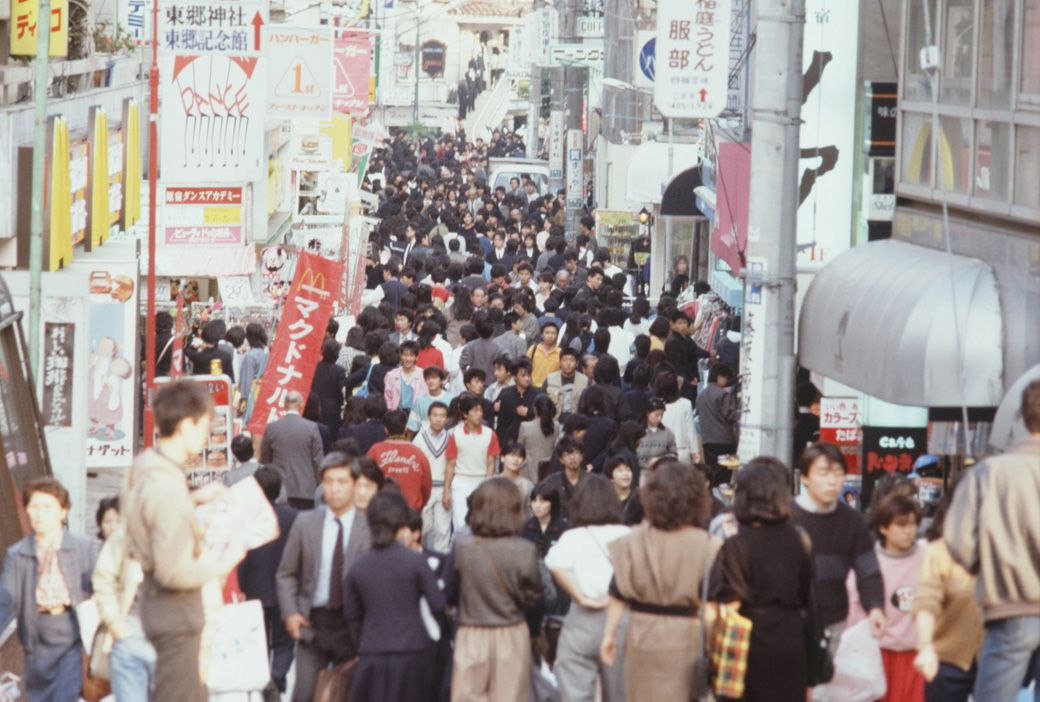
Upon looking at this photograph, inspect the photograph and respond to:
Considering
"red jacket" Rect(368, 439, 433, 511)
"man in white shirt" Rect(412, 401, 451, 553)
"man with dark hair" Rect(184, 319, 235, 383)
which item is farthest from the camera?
"man with dark hair" Rect(184, 319, 235, 383)

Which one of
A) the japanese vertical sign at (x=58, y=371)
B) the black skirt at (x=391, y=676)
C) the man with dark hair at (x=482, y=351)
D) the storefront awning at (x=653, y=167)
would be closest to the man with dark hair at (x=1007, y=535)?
the black skirt at (x=391, y=676)

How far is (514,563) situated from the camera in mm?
8484

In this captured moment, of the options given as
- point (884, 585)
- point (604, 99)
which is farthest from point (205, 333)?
point (604, 99)

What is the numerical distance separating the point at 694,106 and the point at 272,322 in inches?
268

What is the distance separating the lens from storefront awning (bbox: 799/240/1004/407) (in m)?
10.4

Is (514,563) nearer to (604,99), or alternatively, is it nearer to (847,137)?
(847,137)

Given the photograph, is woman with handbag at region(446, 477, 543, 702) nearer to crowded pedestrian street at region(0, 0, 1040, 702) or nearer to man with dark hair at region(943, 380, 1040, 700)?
crowded pedestrian street at region(0, 0, 1040, 702)

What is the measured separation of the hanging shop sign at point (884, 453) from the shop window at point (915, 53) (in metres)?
2.25

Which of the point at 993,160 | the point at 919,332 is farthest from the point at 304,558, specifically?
the point at 993,160

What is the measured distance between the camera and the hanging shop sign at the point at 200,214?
60.3 ft

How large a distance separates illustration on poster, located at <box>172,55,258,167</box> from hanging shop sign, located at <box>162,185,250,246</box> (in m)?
0.55

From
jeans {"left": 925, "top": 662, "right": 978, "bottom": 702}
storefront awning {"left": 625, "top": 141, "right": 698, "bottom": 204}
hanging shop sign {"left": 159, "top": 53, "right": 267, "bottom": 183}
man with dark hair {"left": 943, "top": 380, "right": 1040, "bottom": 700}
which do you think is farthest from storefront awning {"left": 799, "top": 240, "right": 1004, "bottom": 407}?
storefront awning {"left": 625, "top": 141, "right": 698, "bottom": 204}

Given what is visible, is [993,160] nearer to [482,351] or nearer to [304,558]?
[304,558]

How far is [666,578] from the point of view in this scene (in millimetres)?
8047
